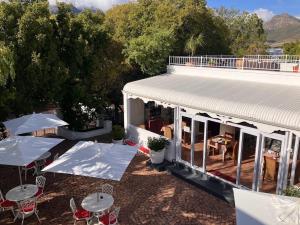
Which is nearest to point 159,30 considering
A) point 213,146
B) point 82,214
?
point 213,146

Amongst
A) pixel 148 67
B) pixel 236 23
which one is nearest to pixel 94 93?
pixel 148 67

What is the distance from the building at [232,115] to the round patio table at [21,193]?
7.43 meters

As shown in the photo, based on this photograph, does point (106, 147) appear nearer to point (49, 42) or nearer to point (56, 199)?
point (56, 199)

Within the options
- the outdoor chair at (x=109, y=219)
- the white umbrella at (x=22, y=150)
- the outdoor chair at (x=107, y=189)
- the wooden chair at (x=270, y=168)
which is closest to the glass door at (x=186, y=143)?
the wooden chair at (x=270, y=168)

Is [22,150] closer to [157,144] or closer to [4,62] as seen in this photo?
[4,62]

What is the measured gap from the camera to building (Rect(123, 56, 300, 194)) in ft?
36.8

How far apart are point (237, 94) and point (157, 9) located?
620 inches

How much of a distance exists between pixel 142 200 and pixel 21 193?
4927 millimetres

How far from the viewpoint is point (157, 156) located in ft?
51.4

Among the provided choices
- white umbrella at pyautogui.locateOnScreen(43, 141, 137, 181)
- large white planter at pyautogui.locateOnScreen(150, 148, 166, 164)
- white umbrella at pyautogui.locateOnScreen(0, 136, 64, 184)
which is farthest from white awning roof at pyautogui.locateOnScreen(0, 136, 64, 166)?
large white planter at pyautogui.locateOnScreen(150, 148, 166, 164)

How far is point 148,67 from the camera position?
21141 mm

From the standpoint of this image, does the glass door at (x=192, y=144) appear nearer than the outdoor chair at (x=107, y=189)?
No

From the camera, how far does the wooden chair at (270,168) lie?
504 inches

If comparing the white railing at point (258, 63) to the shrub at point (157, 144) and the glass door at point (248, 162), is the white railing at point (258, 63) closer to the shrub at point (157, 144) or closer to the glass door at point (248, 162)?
the glass door at point (248, 162)
